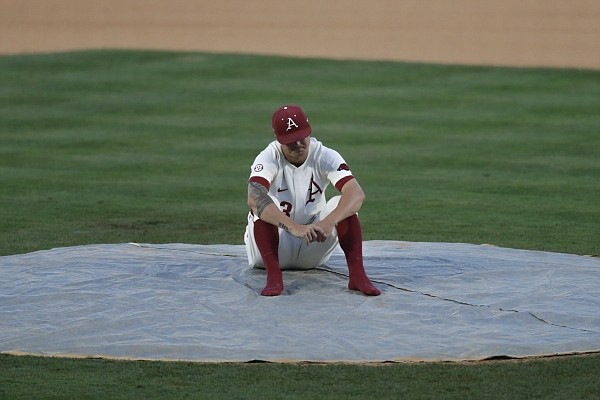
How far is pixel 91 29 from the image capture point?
26.6m

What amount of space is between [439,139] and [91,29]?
12.8 metres

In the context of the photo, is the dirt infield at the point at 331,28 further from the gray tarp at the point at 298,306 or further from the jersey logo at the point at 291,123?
the jersey logo at the point at 291,123

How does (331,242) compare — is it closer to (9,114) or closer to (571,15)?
(9,114)

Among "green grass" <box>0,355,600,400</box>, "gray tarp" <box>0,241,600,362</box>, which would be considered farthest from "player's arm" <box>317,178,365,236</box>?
"green grass" <box>0,355,600,400</box>

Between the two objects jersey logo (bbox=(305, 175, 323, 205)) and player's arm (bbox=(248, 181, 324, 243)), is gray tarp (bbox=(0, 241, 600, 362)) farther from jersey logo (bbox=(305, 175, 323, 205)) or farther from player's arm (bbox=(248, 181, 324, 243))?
jersey logo (bbox=(305, 175, 323, 205))

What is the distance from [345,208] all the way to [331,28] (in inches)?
698

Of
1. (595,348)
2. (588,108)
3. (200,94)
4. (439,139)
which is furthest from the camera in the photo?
(200,94)

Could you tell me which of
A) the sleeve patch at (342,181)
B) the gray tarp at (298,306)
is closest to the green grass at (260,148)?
the gray tarp at (298,306)

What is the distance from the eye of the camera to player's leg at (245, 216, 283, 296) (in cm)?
759

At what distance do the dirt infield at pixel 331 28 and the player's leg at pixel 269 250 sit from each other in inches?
642

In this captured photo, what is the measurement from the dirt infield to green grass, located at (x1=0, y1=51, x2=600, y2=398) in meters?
1.00

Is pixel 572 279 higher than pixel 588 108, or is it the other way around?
pixel 588 108

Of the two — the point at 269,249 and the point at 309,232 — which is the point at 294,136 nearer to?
the point at 309,232

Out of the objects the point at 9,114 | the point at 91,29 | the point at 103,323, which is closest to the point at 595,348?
the point at 103,323
